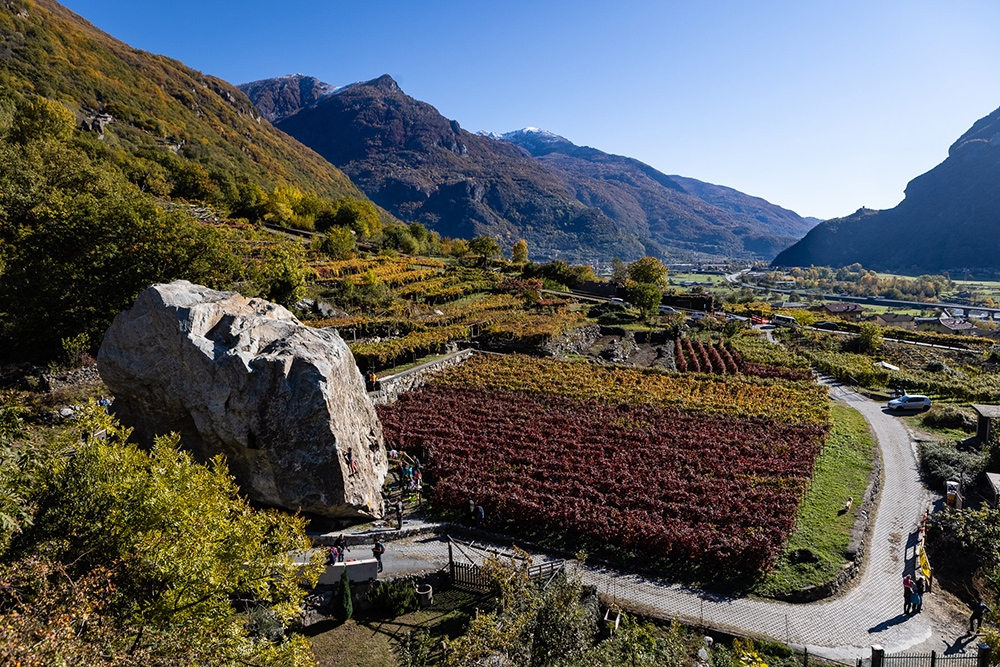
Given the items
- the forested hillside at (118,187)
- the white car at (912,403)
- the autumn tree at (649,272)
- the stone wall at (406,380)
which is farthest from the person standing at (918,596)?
the autumn tree at (649,272)

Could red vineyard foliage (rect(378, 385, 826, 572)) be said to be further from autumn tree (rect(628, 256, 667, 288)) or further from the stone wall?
autumn tree (rect(628, 256, 667, 288))

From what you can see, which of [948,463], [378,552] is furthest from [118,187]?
[948,463]

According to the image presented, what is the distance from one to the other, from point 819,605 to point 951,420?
63.6 ft

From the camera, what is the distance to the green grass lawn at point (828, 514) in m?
14.0

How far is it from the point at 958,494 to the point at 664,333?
27.6 metres

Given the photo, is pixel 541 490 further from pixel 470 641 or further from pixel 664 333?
pixel 664 333

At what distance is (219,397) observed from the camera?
1509 cm

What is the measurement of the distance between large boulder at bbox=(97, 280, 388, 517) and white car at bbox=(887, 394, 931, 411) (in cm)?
2872

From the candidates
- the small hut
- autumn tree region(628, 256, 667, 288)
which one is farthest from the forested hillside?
autumn tree region(628, 256, 667, 288)

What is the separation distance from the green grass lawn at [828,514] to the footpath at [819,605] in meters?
0.62

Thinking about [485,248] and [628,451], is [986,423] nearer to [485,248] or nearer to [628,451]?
[628,451]

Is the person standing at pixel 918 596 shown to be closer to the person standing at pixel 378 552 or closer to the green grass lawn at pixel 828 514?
the green grass lawn at pixel 828 514

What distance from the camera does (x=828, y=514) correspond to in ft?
55.6

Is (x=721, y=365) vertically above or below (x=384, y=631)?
above
